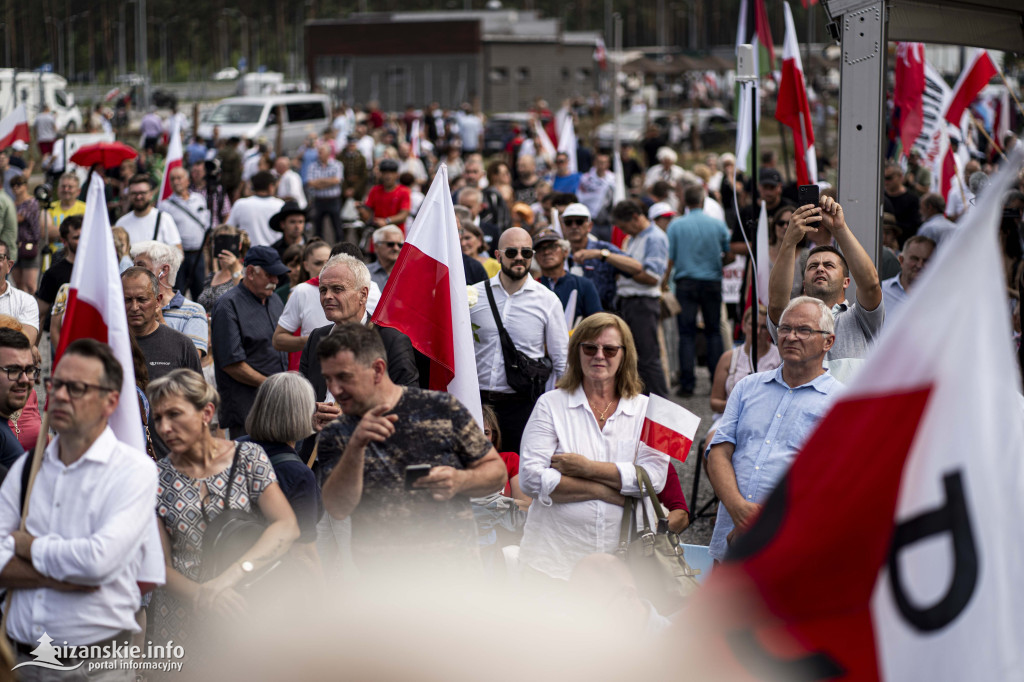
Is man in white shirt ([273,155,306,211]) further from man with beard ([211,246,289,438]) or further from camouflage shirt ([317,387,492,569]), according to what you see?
camouflage shirt ([317,387,492,569])

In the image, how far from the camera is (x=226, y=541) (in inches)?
158

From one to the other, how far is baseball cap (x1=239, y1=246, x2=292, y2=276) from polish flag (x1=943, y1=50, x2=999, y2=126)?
6623mm

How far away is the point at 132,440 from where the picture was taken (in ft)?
12.1

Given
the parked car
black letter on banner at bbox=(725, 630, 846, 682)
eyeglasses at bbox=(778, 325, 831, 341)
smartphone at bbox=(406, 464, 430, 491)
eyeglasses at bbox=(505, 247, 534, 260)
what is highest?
the parked car

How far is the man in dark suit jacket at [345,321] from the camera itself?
A: 208 inches

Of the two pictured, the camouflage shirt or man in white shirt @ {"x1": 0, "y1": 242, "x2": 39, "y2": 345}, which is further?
man in white shirt @ {"x1": 0, "y1": 242, "x2": 39, "y2": 345}

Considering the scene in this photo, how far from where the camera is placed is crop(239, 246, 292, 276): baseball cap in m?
6.70

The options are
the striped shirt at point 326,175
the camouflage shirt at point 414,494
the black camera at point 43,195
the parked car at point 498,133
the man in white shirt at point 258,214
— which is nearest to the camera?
the camouflage shirt at point 414,494

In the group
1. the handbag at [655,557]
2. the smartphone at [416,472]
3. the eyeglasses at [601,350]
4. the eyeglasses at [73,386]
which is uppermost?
the eyeglasses at [73,386]

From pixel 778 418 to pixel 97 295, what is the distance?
102 inches

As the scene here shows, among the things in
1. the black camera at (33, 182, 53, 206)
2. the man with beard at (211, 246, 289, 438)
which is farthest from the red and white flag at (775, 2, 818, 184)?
the black camera at (33, 182, 53, 206)

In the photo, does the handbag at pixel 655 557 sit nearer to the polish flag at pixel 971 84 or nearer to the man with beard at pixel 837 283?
the man with beard at pixel 837 283

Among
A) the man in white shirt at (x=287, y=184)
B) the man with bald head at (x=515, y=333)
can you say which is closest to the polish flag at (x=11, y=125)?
the man in white shirt at (x=287, y=184)

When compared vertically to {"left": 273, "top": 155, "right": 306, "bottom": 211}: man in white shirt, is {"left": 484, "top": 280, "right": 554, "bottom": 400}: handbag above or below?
below
